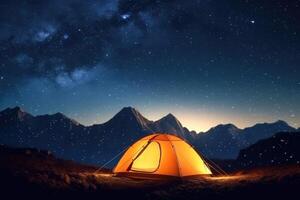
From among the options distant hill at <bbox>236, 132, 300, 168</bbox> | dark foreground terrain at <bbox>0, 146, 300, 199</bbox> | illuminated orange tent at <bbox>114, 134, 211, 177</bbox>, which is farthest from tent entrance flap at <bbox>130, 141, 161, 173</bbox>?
distant hill at <bbox>236, 132, 300, 168</bbox>

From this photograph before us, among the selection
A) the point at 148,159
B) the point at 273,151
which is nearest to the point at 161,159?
the point at 148,159

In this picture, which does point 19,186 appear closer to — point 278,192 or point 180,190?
point 180,190

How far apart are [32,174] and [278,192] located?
25.3 ft

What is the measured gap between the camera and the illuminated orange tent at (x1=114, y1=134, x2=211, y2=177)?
600 inches

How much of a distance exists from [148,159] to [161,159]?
2.61ft

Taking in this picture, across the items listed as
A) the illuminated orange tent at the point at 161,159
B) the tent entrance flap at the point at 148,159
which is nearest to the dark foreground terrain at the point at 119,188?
the illuminated orange tent at the point at 161,159

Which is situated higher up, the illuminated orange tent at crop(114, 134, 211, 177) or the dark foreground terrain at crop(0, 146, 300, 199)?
the illuminated orange tent at crop(114, 134, 211, 177)

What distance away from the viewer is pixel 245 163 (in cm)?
10719

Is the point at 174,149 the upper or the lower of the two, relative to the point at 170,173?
upper

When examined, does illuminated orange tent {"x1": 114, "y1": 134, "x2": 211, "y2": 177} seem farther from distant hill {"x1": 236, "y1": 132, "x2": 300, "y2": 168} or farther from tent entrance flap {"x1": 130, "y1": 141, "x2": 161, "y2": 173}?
distant hill {"x1": 236, "y1": 132, "x2": 300, "y2": 168}

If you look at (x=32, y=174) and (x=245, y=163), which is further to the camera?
(x=245, y=163)

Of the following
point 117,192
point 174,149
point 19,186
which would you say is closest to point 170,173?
point 174,149

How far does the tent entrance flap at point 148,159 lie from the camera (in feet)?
51.7

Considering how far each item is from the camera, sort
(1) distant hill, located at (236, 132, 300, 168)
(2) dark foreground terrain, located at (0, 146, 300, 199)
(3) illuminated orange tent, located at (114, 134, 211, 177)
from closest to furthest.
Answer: (2) dark foreground terrain, located at (0, 146, 300, 199), (3) illuminated orange tent, located at (114, 134, 211, 177), (1) distant hill, located at (236, 132, 300, 168)
